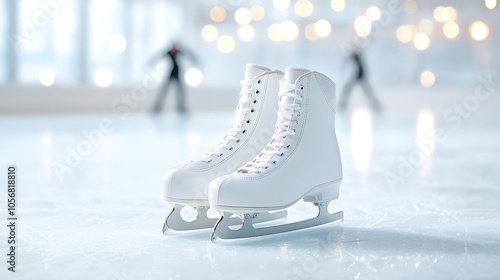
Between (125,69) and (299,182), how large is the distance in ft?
33.1

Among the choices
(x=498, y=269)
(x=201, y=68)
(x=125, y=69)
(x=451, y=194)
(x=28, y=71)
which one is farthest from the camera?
(x=201, y=68)

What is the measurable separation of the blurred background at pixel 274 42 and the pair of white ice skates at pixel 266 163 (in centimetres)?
900

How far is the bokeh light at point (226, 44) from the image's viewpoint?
13070mm

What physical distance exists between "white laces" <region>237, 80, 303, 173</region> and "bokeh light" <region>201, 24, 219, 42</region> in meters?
11.5

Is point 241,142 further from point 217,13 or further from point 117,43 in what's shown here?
point 217,13

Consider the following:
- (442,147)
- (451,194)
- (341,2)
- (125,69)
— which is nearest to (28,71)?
(125,69)

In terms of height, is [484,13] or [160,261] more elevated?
[484,13]

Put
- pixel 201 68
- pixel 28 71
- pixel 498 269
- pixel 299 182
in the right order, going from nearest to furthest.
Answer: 1. pixel 498 269
2. pixel 299 182
3. pixel 28 71
4. pixel 201 68

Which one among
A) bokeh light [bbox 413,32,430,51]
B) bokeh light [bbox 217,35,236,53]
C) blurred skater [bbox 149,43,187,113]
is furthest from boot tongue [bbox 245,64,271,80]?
bokeh light [bbox 413,32,430,51]

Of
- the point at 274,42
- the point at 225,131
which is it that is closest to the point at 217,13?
the point at 274,42

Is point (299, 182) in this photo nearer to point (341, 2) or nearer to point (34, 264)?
point (34, 264)

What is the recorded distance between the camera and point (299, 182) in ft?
5.24

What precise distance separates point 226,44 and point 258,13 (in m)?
0.84

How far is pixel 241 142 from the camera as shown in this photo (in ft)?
5.35
